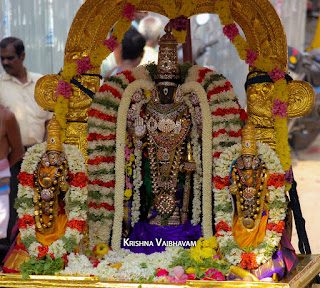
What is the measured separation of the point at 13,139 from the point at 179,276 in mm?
3408

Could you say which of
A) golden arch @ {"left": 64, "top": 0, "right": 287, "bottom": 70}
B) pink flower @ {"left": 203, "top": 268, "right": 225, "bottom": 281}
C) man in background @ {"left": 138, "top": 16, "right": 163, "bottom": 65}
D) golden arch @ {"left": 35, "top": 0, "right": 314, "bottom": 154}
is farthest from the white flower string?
man in background @ {"left": 138, "top": 16, "right": 163, "bottom": 65}

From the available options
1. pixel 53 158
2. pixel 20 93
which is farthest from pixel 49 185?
pixel 20 93

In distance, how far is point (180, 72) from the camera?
664 centimetres

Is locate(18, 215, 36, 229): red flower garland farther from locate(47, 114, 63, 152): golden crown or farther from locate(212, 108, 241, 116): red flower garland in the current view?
locate(212, 108, 241, 116): red flower garland

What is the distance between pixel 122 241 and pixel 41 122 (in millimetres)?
2805

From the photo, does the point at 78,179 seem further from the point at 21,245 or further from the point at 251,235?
the point at 251,235

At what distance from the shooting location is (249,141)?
5.94m

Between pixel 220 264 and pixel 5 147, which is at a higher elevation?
pixel 5 147

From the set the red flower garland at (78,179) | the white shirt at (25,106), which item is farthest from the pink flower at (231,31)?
the white shirt at (25,106)

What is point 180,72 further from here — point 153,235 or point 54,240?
point 54,240

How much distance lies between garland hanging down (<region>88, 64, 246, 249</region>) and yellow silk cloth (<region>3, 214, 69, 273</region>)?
0.37 metres

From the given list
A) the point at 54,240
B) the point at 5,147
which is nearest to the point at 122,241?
the point at 54,240

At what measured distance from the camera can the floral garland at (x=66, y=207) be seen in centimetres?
593

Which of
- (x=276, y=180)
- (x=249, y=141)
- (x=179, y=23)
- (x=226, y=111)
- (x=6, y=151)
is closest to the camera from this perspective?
(x=276, y=180)
